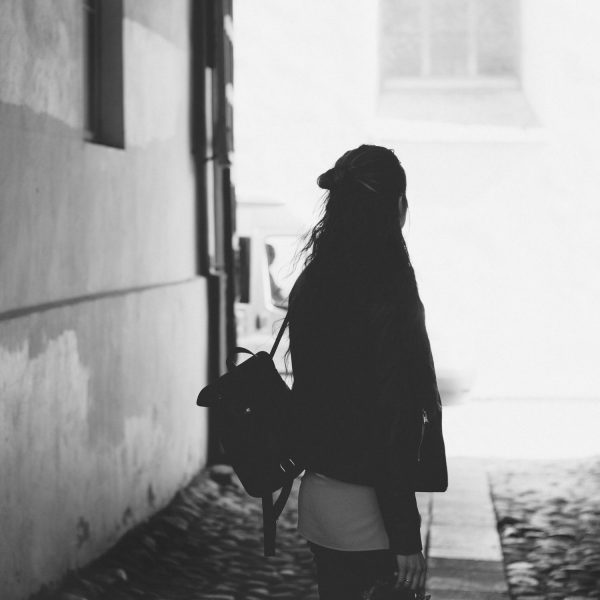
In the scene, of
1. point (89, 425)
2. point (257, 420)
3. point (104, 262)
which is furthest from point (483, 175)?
point (257, 420)

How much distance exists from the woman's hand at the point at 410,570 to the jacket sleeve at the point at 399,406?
0.02 metres

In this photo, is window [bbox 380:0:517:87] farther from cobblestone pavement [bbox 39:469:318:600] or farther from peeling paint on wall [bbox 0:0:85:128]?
peeling paint on wall [bbox 0:0:85:128]

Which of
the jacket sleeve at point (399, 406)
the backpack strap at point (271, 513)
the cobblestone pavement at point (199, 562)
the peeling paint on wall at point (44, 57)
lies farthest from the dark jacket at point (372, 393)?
the cobblestone pavement at point (199, 562)

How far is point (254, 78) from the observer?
15008 millimetres

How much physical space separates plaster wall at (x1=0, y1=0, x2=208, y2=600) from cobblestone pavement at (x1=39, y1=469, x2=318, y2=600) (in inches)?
4.9

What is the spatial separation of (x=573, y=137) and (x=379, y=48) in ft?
11.1

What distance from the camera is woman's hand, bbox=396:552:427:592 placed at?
2.62m

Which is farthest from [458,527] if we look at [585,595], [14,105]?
[14,105]

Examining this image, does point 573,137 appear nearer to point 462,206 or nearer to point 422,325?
point 462,206

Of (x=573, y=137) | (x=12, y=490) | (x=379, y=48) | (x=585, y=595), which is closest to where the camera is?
(x=12, y=490)

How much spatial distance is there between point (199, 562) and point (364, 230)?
151 inches

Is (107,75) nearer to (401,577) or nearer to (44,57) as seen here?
(44,57)

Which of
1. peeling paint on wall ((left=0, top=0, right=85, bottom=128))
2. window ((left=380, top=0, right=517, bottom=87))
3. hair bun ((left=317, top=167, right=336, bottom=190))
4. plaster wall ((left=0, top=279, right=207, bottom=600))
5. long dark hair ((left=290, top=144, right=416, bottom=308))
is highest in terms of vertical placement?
window ((left=380, top=0, right=517, bottom=87))

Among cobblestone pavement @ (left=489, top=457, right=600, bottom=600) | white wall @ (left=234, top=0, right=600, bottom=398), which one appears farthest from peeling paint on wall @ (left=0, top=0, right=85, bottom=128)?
white wall @ (left=234, top=0, right=600, bottom=398)
